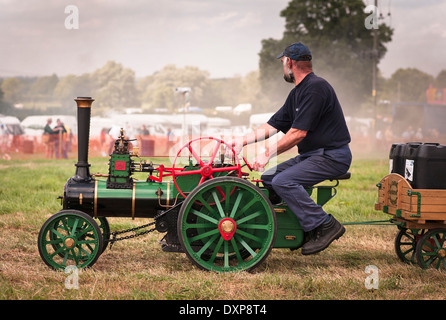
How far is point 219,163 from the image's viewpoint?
4.90 m

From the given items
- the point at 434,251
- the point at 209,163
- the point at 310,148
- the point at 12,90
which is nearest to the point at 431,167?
the point at 434,251

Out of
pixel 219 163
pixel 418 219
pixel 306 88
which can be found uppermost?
pixel 306 88

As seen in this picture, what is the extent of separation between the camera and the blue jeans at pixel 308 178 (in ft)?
15.4

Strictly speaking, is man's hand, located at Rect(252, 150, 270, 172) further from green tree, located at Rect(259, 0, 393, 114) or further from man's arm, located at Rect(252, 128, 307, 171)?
green tree, located at Rect(259, 0, 393, 114)

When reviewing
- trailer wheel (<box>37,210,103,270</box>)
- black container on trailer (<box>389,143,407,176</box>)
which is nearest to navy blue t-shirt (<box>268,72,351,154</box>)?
black container on trailer (<box>389,143,407,176</box>)

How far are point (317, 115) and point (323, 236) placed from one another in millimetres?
1109

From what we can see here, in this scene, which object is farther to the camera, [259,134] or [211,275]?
[259,134]

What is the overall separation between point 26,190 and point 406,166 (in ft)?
24.0

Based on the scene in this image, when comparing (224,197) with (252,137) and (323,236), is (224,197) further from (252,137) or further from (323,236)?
(323,236)

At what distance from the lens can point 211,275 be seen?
4527 millimetres

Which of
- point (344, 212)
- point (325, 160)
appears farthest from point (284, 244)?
point (344, 212)

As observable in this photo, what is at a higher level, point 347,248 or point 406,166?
point 406,166
